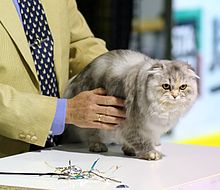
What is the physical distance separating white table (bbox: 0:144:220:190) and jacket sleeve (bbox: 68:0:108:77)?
0.32 metres

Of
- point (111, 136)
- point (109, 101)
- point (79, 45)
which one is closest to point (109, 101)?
point (109, 101)

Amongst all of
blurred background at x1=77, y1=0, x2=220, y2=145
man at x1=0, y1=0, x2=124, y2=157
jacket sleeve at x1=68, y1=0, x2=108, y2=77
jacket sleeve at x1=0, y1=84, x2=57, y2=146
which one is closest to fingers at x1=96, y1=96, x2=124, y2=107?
man at x1=0, y1=0, x2=124, y2=157

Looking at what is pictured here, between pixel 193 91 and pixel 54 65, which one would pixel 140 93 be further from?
pixel 54 65

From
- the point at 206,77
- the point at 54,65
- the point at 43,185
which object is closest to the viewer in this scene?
the point at 43,185

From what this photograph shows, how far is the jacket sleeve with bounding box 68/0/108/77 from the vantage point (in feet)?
6.42

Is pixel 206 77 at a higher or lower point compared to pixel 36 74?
lower

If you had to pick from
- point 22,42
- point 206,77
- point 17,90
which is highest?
point 22,42

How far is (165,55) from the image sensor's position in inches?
157

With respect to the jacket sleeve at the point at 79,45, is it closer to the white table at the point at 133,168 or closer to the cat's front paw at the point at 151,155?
the white table at the point at 133,168

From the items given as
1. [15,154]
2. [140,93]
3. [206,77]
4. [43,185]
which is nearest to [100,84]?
[140,93]

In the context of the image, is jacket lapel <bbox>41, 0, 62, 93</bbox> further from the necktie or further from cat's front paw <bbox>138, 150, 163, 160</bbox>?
cat's front paw <bbox>138, 150, 163, 160</bbox>

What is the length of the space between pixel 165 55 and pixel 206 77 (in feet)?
0.95

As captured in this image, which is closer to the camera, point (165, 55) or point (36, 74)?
point (36, 74)

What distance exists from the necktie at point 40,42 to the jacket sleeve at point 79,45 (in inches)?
7.4
